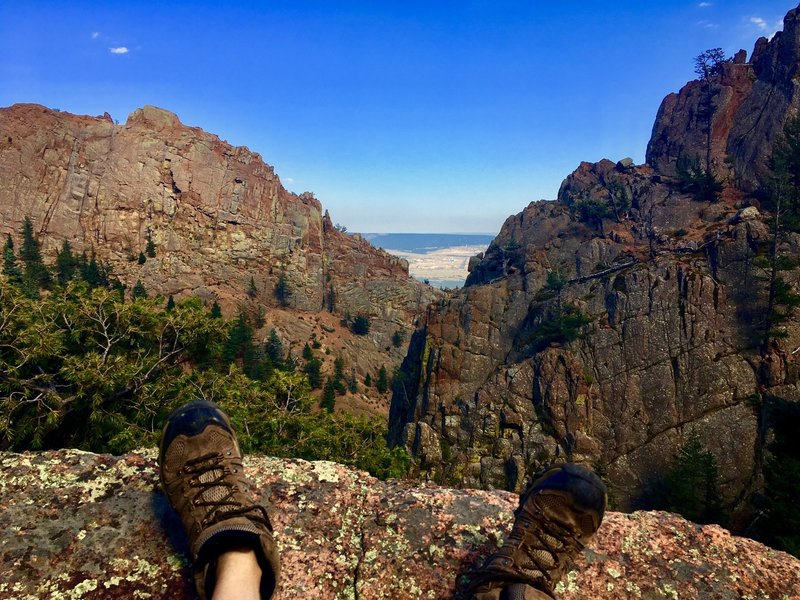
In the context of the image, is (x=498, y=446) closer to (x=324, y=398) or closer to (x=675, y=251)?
(x=675, y=251)

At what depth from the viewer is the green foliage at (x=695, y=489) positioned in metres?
24.2

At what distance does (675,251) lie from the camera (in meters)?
41.3

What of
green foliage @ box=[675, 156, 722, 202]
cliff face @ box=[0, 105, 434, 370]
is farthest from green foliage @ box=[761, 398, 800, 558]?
cliff face @ box=[0, 105, 434, 370]

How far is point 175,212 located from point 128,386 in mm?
95012

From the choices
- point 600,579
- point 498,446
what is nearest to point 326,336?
point 498,446

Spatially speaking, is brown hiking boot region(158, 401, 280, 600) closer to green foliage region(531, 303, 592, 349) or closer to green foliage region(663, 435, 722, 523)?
green foliage region(663, 435, 722, 523)

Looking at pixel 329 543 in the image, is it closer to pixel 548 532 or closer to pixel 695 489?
pixel 548 532

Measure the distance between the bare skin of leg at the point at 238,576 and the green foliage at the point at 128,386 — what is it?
610cm

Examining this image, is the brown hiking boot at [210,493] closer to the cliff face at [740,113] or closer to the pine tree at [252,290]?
the cliff face at [740,113]

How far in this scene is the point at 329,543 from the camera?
3641 mm

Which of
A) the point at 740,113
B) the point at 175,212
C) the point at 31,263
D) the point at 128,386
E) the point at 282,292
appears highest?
the point at 740,113

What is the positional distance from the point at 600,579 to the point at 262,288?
3983 inches

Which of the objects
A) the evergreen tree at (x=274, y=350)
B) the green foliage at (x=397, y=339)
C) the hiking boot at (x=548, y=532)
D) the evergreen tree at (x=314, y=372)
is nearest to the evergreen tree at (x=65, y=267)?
the evergreen tree at (x=274, y=350)

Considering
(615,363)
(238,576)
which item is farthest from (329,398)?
(238,576)
